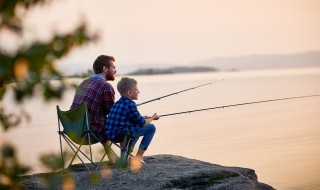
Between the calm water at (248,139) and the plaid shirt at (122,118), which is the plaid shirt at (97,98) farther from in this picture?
the calm water at (248,139)

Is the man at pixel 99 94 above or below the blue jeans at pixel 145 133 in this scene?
above

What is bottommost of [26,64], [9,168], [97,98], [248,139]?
[248,139]

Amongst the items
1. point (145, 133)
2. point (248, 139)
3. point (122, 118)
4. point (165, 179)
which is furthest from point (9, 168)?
point (248, 139)

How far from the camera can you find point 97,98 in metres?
6.25

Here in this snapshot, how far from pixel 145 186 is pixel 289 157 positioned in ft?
18.5

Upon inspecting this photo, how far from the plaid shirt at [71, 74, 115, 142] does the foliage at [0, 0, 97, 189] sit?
4491 millimetres

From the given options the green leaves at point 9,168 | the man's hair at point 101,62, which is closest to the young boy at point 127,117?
the man's hair at point 101,62

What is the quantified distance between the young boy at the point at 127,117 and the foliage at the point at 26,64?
4269 millimetres

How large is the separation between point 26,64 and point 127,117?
4.65m

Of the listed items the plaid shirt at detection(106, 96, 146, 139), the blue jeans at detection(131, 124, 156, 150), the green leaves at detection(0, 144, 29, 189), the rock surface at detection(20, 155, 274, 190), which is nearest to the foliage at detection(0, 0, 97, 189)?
the green leaves at detection(0, 144, 29, 189)

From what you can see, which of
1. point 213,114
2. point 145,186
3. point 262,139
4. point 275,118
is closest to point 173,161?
point 145,186

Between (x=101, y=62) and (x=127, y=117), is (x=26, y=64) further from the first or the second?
(x=101, y=62)

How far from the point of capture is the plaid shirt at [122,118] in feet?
19.6

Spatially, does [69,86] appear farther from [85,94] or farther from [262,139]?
[262,139]
